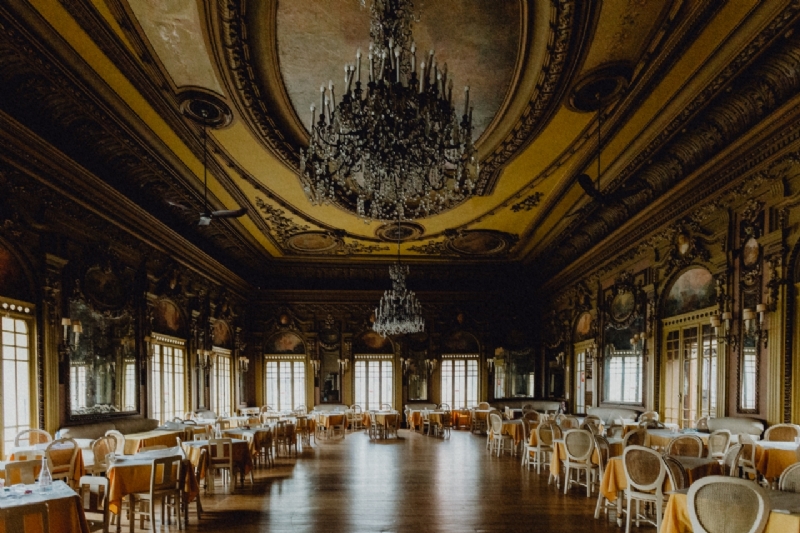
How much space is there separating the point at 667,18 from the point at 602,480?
16.1 ft

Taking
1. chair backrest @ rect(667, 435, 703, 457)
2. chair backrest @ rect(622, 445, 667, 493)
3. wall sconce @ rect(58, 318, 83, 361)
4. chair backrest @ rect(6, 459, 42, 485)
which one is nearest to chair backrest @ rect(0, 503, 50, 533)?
chair backrest @ rect(6, 459, 42, 485)

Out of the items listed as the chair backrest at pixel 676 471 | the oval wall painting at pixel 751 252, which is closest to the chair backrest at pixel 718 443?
the chair backrest at pixel 676 471

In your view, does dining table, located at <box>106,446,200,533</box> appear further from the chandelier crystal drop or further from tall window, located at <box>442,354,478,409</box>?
tall window, located at <box>442,354,478,409</box>

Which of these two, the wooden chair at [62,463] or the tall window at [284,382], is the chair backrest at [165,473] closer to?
the wooden chair at [62,463]

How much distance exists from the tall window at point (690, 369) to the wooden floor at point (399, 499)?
2.37m

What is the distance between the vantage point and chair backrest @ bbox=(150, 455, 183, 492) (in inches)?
203

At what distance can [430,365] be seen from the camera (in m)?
16.7

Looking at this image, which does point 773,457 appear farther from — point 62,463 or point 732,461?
point 62,463

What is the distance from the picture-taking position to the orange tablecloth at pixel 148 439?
25.2ft

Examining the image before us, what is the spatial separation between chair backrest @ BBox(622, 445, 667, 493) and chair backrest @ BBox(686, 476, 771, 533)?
5.27 feet

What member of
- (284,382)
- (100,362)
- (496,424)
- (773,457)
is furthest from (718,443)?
(284,382)

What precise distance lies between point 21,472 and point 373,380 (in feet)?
41.9

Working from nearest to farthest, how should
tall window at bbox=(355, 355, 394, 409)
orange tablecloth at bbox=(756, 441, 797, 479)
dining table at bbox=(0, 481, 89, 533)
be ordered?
dining table at bbox=(0, 481, 89, 533), orange tablecloth at bbox=(756, 441, 797, 479), tall window at bbox=(355, 355, 394, 409)

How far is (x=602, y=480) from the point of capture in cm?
580
